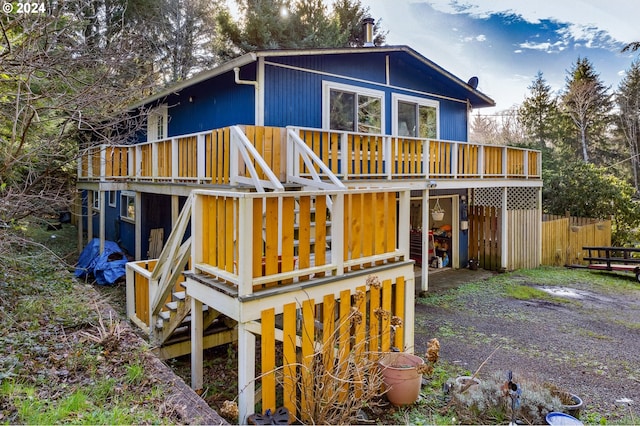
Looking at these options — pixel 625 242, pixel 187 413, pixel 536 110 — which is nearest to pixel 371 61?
pixel 187 413

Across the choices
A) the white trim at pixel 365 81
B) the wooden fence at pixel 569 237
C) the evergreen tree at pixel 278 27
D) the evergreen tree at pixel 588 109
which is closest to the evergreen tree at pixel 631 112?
the evergreen tree at pixel 588 109

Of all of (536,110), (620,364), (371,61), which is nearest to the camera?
(620,364)

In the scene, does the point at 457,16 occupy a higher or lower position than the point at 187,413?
higher

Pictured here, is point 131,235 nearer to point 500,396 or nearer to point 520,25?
point 500,396

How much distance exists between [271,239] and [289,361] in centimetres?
117

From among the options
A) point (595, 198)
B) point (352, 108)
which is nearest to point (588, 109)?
point (595, 198)

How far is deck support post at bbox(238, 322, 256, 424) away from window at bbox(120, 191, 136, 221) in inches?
411

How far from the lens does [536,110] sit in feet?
101

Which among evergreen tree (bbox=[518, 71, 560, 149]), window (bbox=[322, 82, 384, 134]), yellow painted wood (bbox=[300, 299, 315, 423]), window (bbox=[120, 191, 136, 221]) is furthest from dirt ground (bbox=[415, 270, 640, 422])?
evergreen tree (bbox=[518, 71, 560, 149])

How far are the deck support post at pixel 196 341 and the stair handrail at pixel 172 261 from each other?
2.32ft

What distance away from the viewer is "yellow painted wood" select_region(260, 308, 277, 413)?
3.63m

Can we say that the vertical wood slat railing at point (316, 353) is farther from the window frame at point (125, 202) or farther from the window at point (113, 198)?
the window at point (113, 198)

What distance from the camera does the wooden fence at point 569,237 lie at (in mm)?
12734

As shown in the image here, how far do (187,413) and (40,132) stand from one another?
6.68 metres
